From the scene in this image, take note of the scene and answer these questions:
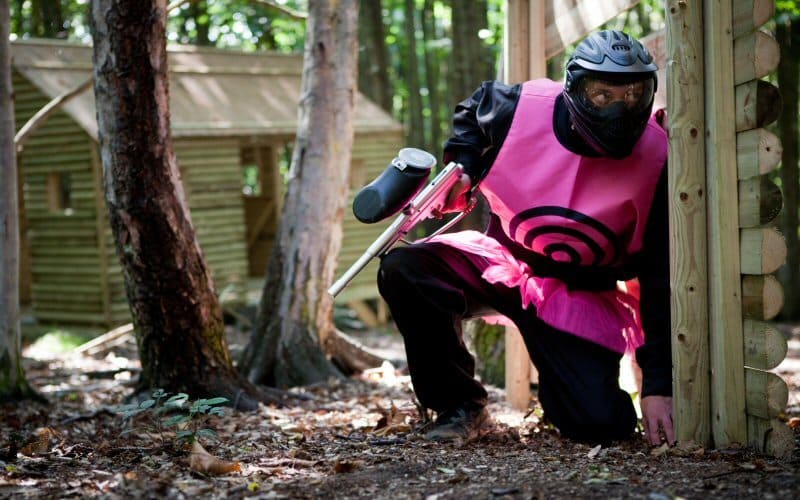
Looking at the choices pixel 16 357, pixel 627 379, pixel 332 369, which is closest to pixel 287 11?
pixel 332 369

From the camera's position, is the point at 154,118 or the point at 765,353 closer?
the point at 765,353

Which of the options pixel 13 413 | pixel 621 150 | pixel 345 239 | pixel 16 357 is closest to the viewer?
pixel 621 150

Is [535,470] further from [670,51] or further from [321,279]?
[321,279]

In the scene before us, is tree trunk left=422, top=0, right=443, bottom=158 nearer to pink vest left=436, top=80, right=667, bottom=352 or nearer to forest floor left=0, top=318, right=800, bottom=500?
forest floor left=0, top=318, right=800, bottom=500

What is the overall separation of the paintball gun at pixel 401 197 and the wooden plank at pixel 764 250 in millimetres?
1253

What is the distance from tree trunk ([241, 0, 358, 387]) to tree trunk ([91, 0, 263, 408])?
4.64 ft

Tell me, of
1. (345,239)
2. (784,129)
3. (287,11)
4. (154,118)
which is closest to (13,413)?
(154,118)

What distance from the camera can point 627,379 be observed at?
205 inches

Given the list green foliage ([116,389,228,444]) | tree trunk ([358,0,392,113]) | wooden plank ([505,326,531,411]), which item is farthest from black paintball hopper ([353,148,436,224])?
tree trunk ([358,0,392,113])

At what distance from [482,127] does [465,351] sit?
100 centimetres

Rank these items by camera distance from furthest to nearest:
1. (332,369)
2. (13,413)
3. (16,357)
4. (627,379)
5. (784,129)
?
(784,129)
(332,369)
(16,357)
(13,413)
(627,379)

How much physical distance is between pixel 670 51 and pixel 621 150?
437 mm

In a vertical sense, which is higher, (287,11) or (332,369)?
(287,11)

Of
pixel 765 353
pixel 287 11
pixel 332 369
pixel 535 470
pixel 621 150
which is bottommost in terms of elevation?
pixel 332 369
